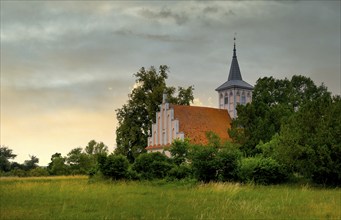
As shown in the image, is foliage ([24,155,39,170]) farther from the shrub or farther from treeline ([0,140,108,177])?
the shrub

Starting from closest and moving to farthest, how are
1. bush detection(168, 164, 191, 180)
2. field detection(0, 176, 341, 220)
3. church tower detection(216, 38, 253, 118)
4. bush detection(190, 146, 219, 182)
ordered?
field detection(0, 176, 341, 220)
bush detection(190, 146, 219, 182)
bush detection(168, 164, 191, 180)
church tower detection(216, 38, 253, 118)

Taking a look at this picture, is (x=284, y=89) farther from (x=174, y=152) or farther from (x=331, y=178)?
(x=331, y=178)

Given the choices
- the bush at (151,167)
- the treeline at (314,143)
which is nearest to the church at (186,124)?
the treeline at (314,143)

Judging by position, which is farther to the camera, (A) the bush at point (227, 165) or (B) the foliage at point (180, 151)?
(B) the foliage at point (180, 151)

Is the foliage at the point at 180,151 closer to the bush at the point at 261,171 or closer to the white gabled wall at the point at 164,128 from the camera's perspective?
the bush at the point at 261,171

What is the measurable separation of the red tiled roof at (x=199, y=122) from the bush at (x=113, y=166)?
74.0 ft

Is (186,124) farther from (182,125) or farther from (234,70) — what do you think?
(234,70)

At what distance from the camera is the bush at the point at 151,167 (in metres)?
31.4

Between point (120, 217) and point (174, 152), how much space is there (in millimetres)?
21758

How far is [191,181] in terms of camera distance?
28.2 meters

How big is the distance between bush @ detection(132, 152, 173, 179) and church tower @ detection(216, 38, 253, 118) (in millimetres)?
32730

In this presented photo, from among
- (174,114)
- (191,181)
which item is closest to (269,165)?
(191,181)

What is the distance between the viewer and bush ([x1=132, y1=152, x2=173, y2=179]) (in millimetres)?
31438

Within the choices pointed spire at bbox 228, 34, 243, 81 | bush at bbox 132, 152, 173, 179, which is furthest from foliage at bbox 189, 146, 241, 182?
pointed spire at bbox 228, 34, 243, 81
